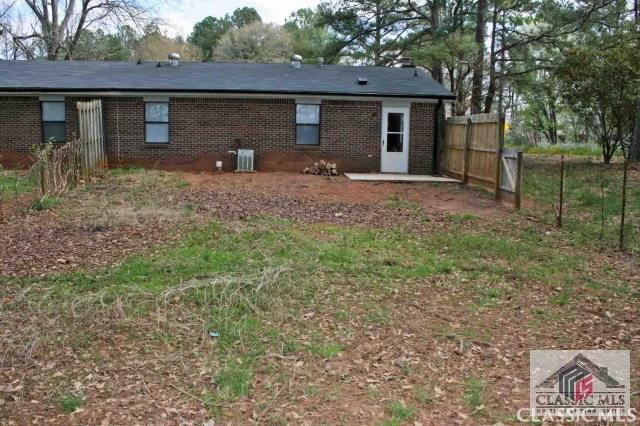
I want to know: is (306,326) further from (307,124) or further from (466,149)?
(307,124)

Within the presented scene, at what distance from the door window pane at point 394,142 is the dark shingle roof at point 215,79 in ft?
4.34

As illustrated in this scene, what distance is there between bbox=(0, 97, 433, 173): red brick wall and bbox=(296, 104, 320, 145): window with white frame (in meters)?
0.16

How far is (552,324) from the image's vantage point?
5.18 metres

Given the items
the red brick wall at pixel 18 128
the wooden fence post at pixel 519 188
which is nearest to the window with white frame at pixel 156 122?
the red brick wall at pixel 18 128

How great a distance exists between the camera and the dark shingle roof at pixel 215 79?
57.3ft

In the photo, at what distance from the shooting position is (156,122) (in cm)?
1781

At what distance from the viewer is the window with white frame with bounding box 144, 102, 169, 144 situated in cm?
1774

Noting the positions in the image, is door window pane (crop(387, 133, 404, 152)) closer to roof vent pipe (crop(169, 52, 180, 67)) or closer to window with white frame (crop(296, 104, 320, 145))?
window with white frame (crop(296, 104, 320, 145))

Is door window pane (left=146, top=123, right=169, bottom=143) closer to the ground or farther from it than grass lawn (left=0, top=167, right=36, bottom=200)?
farther from it

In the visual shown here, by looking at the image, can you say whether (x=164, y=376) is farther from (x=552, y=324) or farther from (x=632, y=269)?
(x=632, y=269)

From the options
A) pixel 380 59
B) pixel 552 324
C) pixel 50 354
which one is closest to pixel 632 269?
pixel 552 324

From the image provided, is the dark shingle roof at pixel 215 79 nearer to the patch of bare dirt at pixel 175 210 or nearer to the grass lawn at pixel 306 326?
the patch of bare dirt at pixel 175 210

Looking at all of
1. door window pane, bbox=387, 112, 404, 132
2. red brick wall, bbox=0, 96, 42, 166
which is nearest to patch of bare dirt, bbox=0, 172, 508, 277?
door window pane, bbox=387, 112, 404, 132

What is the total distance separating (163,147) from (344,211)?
8.91m
